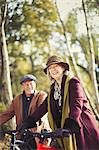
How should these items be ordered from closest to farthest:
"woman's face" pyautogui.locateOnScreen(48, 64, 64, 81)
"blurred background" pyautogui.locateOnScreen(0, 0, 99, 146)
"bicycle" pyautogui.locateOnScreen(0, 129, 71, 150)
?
"bicycle" pyautogui.locateOnScreen(0, 129, 71, 150)
"woman's face" pyautogui.locateOnScreen(48, 64, 64, 81)
"blurred background" pyautogui.locateOnScreen(0, 0, 99, 146)

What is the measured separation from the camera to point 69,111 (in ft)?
5.27

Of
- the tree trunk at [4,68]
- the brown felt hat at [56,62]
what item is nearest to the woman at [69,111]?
the brown felt hat at [56,62]

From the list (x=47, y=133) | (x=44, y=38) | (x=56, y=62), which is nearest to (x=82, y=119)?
(x=47, y=133)

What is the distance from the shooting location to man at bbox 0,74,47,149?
1751 mm

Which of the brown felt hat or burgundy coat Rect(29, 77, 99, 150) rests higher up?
the brown felt hat

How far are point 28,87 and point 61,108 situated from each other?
233 mm

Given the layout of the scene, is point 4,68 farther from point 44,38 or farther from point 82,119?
point 82,119

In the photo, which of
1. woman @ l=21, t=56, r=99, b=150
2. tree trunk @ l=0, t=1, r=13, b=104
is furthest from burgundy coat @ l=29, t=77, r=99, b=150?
tree trunk @ l=0, t=1, r=13, b=104

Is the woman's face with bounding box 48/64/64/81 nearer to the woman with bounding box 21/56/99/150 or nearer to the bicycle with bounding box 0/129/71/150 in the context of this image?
the woman with bounding box 21/56/99/150

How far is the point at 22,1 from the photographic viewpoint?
1.92 m

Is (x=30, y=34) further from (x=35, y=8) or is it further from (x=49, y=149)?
(x=49, y=149)

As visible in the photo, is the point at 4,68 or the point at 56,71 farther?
the point at 4,68

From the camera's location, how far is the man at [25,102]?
1751 millimetres

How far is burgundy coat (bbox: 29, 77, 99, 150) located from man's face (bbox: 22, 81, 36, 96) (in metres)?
0.16
